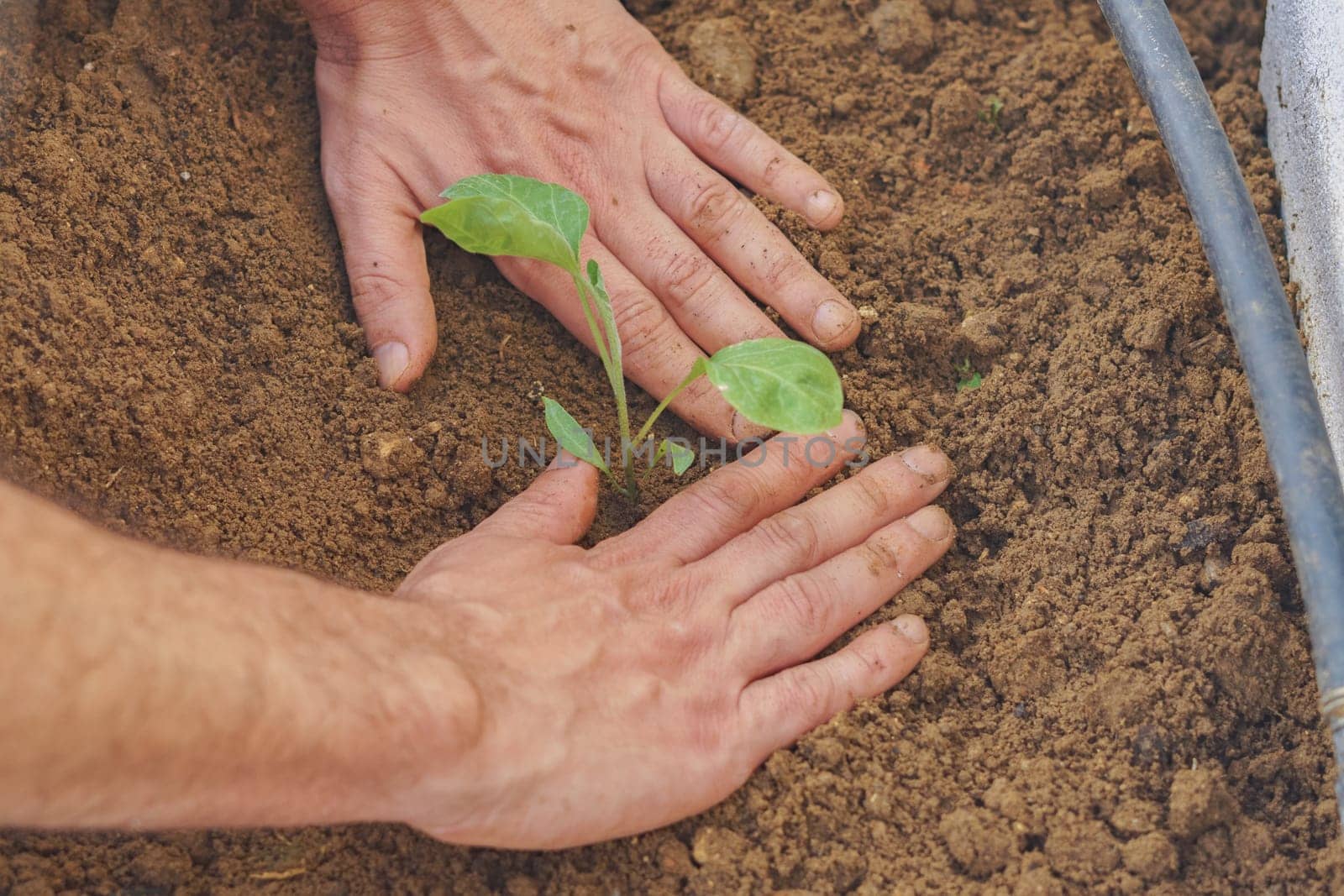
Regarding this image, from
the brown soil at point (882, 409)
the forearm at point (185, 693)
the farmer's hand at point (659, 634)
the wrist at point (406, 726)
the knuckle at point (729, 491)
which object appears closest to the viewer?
the forearm at point (185, 693)

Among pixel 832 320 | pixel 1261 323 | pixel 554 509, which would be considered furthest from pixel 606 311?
pixel 1261 323

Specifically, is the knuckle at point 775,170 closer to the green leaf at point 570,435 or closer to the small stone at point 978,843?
the green leaf at point 570,435

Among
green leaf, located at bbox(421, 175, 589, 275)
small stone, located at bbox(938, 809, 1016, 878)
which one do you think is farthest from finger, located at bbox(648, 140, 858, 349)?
small stone, located at bbox(938, 809, 1016, 878)

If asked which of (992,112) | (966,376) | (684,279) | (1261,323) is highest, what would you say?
(1261,323)

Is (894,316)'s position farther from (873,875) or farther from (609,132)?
(873,875)

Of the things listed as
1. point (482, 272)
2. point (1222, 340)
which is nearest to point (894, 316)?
point (1222, 340)

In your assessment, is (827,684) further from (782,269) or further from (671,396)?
(782,269)

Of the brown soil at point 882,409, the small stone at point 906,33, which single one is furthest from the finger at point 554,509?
the small stone at point 906,33
